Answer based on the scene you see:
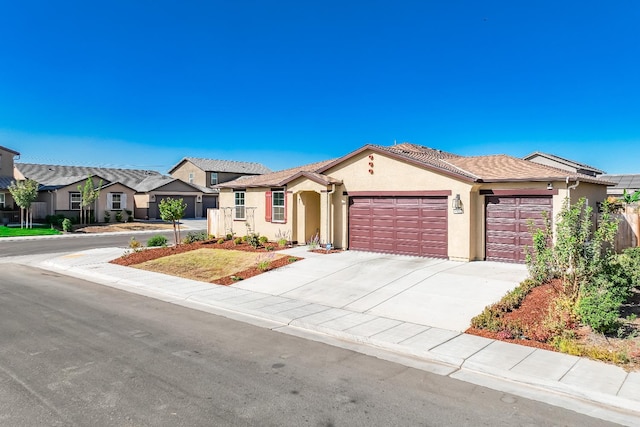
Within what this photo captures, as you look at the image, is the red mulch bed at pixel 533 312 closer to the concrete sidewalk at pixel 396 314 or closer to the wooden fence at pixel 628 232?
the concrete sidewalk at pixel 396 314

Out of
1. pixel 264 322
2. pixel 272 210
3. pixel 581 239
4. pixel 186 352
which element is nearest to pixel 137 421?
pixel 186 352

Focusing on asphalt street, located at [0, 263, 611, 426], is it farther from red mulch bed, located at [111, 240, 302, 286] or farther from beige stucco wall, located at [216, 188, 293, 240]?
beige stucco wall, located at [216, 188, 293, 240]

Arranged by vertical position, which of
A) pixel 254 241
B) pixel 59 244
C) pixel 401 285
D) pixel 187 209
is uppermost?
pixel 187 209

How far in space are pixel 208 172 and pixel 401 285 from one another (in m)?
45.6

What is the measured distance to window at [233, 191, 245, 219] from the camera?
24078 mm

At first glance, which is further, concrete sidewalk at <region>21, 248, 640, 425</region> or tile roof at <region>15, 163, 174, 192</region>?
tile roof at <region>15, 163, 174, 192</region>

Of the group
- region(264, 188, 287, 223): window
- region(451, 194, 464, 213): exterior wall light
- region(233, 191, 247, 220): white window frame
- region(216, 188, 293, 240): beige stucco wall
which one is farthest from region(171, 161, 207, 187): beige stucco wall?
region(451, 194, 464, 213): exterior wall light

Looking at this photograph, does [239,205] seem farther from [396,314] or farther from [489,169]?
[396,314]

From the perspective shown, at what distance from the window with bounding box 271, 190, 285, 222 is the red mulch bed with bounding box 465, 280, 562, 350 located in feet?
42.5

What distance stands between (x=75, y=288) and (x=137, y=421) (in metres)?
9.97

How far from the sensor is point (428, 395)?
19.6ft

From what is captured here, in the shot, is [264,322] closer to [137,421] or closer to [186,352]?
[186,352]

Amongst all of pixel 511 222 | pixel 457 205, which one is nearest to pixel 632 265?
pixel 511 222

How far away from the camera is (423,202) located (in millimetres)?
16672
